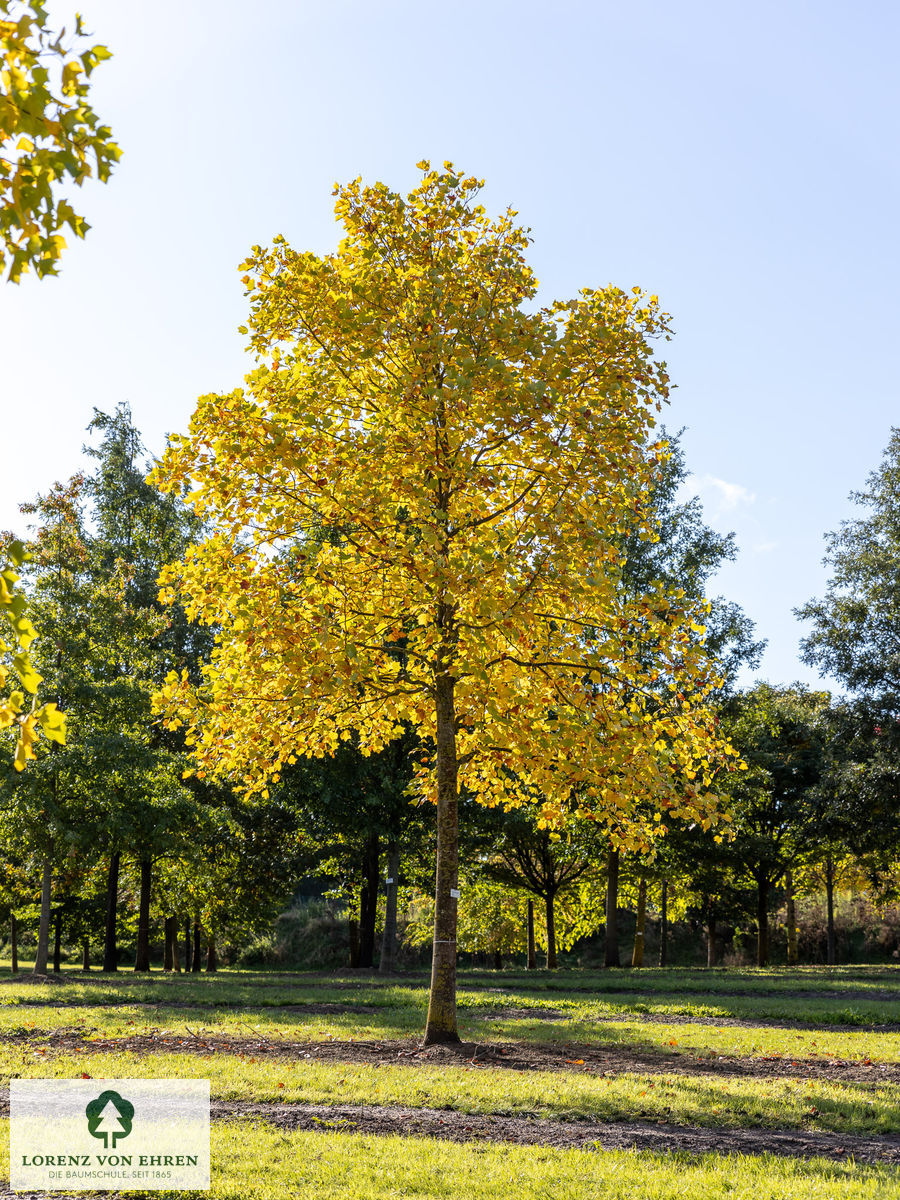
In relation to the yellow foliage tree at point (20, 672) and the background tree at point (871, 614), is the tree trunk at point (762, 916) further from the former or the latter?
the yellow foliage tree at point (20, 672)

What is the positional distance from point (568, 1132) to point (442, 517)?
4719 millimetres

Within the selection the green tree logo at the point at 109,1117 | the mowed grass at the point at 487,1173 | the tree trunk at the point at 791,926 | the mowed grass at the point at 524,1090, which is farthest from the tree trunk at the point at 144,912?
the tree trunk at the point at 791,926

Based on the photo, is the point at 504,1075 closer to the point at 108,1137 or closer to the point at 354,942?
the point at 108,1137

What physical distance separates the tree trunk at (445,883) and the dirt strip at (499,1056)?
0.32 m

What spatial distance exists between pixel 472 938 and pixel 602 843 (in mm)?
15810

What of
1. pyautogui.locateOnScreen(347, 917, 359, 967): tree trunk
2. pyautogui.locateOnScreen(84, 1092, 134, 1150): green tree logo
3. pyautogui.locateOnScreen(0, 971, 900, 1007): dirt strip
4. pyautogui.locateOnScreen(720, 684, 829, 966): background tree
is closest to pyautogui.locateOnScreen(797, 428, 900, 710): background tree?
pyautogui.locateOnScreen(720, 684, 829, 966): background tree

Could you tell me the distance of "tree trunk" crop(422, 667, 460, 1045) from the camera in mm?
9805

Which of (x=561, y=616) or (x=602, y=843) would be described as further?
(x=602, y=843)

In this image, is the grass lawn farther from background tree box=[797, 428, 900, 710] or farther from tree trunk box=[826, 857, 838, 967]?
tree trunk box=[826, 857, 838, 967]

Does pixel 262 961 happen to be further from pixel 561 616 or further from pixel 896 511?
pixel 561 616

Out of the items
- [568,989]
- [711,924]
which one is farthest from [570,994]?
[711,924]

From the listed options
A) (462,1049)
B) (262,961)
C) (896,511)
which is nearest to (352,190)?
(462,1049)

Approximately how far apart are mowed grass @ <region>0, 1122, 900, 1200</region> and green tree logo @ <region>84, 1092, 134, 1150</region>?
20.6 inches

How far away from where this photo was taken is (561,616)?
9820mm
